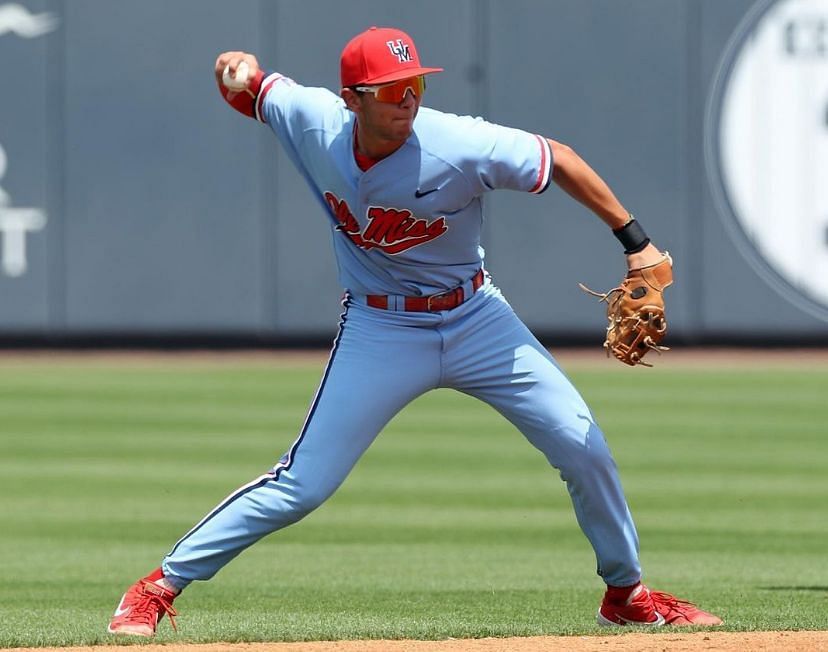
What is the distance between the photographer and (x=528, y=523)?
8133mm

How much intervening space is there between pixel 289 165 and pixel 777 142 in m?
4.29

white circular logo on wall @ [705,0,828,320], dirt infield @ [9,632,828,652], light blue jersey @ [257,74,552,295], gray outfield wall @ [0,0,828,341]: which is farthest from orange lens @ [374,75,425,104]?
white circular logo on wall @ [705,0,828,320]

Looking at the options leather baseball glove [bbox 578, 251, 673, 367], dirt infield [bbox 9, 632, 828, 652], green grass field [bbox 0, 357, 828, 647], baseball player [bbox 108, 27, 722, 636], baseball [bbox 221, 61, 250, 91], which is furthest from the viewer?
green grass field [bbox 0, 357, 828, 647]

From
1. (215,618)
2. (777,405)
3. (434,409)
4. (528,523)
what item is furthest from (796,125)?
(215,618)

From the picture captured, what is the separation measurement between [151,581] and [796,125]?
440 inches

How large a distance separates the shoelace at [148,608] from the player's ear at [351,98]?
5.03ft

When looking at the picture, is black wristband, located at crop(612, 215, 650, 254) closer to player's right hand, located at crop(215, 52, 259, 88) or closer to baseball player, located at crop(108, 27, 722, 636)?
baseball player, located at crop(108, 27, 722, 636)

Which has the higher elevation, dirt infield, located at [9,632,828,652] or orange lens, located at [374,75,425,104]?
orange lens, located at [374,75,425,104]

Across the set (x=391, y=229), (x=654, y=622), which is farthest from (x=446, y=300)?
(x=654, y=622)

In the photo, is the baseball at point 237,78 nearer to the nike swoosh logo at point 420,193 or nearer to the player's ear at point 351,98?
the player's ear at point 351,98

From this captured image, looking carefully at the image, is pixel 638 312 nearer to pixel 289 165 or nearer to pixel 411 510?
pixel 411 510

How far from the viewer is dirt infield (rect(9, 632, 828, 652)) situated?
4750 millimetres

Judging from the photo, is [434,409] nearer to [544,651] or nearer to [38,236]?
[38,236]

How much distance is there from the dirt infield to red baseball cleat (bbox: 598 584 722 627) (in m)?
0.39
